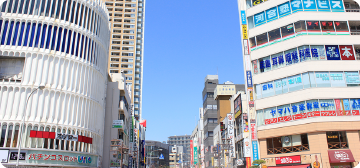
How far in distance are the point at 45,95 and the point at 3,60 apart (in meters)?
7.66

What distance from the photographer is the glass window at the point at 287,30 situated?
1660 inches

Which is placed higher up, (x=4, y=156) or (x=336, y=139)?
(x=336, y=139)

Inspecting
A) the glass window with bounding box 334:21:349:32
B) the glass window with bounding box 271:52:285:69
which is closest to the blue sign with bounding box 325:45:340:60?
the glass window with bounding box 334:21:349:32

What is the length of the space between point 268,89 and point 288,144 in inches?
324

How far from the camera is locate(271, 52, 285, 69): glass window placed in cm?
4225

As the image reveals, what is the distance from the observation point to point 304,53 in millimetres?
39719

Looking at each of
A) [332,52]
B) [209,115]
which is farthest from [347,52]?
[209,115]

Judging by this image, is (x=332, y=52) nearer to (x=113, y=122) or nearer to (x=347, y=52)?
(x=347, y=52)

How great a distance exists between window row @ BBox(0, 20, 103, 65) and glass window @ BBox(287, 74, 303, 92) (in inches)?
1204

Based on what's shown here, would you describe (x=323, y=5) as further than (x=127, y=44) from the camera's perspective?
No

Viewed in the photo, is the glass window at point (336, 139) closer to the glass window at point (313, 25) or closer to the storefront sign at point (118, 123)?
the glass window at point (313, 25)

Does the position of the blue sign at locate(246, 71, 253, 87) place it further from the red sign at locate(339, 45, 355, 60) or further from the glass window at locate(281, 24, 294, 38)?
the red sign at locate(339, 45, 355, 60)

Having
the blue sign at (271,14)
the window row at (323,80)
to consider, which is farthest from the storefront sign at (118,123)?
the blue sign at (271,14)

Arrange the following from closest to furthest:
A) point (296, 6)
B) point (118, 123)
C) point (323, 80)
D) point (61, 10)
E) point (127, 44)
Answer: point (323, 80) → point (296, 6) → point (61, 10) → point (118, 123) → point (127, 44)
